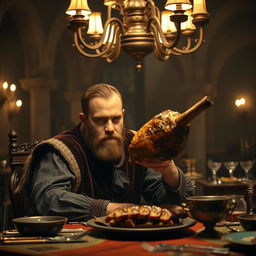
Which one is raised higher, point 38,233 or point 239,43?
point 239,43

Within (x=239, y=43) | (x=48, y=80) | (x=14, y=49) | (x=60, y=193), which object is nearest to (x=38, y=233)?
(x=60, y=193)

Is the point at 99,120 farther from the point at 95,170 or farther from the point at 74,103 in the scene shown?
the point at 74,103

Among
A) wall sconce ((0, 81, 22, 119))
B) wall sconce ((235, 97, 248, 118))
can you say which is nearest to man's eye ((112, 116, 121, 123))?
wall sconce ((0, 81, 22, 119))

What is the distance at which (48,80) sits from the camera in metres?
13.2

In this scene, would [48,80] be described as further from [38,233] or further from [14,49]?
[38,233]

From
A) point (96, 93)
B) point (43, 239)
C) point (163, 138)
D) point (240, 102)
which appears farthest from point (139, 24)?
point (240, 102)

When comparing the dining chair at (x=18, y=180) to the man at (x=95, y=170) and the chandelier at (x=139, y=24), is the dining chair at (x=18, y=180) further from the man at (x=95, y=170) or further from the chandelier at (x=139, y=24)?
→ the chandelier at (x=139, y=24)

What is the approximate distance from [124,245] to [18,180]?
1.92 m

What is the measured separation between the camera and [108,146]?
12.5ft

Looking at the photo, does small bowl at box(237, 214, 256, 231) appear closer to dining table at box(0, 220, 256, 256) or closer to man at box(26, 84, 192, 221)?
dining table at box(0, 220, 256, 256)

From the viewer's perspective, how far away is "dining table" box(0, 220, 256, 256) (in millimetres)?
2389

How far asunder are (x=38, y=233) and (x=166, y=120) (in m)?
0.70

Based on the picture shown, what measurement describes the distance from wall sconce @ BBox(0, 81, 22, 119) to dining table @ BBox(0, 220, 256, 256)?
1117cm

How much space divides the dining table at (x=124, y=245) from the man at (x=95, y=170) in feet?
2.21
